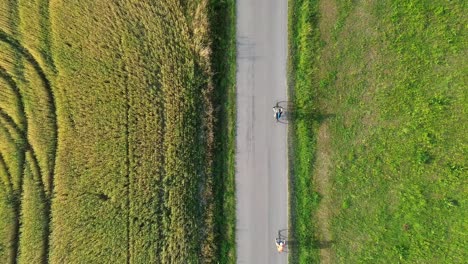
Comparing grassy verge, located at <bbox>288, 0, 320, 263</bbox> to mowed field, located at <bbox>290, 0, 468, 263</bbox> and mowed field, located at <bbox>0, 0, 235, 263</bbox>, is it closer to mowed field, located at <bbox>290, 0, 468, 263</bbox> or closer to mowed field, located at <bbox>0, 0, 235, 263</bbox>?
mowed field, located at <bbox>290, 0, 468, 263</bbox>

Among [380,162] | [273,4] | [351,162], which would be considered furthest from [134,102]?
[380,162]

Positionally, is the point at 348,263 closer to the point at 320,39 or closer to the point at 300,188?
the point at 300,188

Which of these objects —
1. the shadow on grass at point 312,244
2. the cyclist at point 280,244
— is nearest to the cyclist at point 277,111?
the cyclist at point 280,244

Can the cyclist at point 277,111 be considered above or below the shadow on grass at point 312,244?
above

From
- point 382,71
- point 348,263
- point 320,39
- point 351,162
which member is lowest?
point 348,263

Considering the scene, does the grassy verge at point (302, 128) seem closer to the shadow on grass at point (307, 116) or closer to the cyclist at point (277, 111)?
the shadow on grass at point (307, 116)

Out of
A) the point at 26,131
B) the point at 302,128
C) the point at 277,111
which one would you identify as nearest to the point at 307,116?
the point at 302,128
